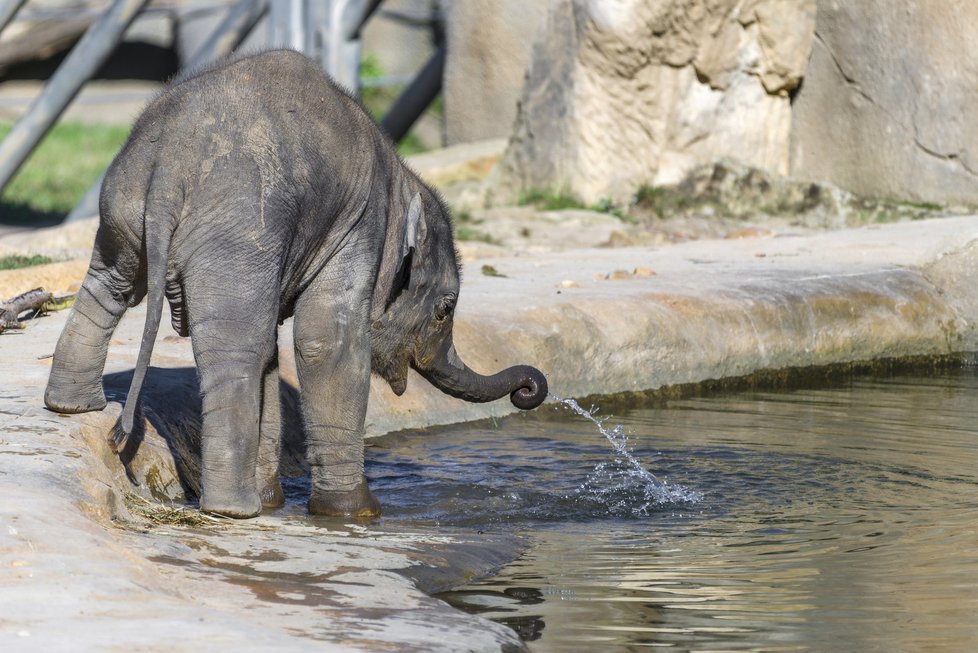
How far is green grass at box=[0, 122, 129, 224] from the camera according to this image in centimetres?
1574

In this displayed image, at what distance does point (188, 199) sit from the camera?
15.5ft

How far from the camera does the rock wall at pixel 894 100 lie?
12.0 m

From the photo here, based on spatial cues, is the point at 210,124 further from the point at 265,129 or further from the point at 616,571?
the point at 616,571

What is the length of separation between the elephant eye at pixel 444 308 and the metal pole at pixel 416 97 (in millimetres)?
11080

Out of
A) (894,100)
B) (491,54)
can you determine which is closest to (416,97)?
(491,54)

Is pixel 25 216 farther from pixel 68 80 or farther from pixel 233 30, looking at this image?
pixel 233 30

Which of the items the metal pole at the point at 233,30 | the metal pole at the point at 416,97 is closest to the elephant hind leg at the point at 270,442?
the metal pole at the point at 233,30

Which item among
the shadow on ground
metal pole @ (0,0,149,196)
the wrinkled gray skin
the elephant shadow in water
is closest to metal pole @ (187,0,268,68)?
metal pole @ (0,0,149,196)

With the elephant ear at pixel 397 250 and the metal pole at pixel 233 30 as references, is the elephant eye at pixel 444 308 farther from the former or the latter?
the metal pole at pixel 233 30

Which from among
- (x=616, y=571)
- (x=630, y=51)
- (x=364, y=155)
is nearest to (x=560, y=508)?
(x=616, y=571)

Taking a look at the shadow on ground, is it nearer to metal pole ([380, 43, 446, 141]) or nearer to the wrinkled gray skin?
metal pole ([380, 43, 446, 141])

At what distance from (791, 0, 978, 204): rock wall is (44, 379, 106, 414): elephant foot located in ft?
28.0

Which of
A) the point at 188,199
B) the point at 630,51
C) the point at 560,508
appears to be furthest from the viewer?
the point at 630,51

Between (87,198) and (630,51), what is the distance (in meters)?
4.65
